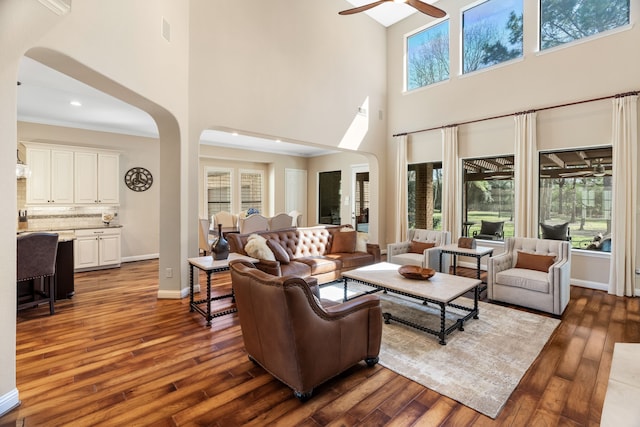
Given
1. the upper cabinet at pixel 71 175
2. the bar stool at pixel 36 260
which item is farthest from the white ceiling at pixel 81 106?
the bar stool at pixel 36 260

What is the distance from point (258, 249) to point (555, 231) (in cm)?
490

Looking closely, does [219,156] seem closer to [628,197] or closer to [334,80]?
[334,80]

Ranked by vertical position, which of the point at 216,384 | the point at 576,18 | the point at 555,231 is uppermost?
the point at 576,18

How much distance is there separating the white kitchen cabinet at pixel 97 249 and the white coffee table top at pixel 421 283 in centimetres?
514

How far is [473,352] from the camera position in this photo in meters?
2.81

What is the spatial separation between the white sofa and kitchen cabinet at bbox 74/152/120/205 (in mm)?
5812

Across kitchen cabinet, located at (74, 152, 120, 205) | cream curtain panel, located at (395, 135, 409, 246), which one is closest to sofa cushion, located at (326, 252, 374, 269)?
cream curtain panel, located at (395, 135, 409, 246)

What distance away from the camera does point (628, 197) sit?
173 inches

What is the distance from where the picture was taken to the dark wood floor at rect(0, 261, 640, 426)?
1.97 meters

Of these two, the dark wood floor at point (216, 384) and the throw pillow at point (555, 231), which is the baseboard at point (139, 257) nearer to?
the dark wood floor at point (216, 384)

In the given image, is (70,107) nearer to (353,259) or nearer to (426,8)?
(353,259)

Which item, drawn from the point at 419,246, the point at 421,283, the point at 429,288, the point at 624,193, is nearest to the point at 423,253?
the point at 419,246

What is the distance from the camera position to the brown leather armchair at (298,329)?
2.01 metres

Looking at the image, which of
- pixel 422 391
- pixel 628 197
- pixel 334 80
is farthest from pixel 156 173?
pixel 628 197
